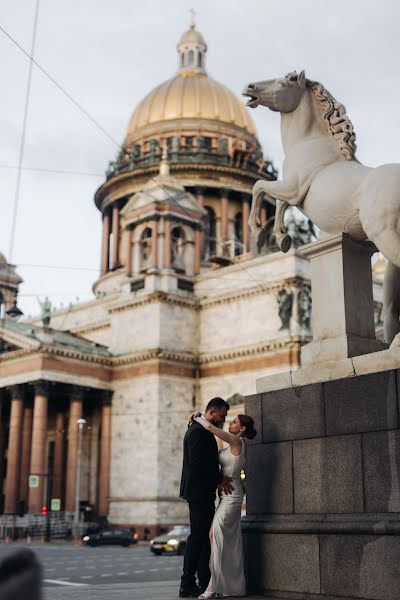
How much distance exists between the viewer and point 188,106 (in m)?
61.1

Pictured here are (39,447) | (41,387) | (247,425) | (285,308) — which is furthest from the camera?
(41,387)

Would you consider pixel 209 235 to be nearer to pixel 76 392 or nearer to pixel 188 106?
pixel 188 106

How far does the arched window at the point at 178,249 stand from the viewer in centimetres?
4688

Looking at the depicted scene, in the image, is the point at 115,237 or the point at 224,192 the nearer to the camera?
the point at 224,192

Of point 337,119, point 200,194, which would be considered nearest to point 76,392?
point 200,194

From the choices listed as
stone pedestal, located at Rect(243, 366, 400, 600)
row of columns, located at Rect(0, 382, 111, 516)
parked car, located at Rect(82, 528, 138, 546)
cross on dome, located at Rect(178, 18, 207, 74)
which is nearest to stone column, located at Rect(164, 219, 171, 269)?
row of columns, located at Rect(0, 382, 111, 516)

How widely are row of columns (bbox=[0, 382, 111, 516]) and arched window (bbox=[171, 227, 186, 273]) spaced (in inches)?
357

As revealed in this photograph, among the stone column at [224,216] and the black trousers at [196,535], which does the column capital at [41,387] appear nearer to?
the stone column at [224,216]

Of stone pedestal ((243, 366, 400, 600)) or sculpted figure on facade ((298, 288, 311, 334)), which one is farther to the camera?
A: sculpted figure on facade ((298, 288, 311, 334))

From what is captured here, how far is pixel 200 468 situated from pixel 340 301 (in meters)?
2.35

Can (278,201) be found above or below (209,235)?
below

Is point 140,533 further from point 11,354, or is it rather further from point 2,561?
point 2,561

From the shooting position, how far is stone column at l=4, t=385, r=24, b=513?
136 feet

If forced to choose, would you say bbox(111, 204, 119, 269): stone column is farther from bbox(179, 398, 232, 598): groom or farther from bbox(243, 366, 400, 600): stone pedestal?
bbox(179, 398, 232, 598): groom
